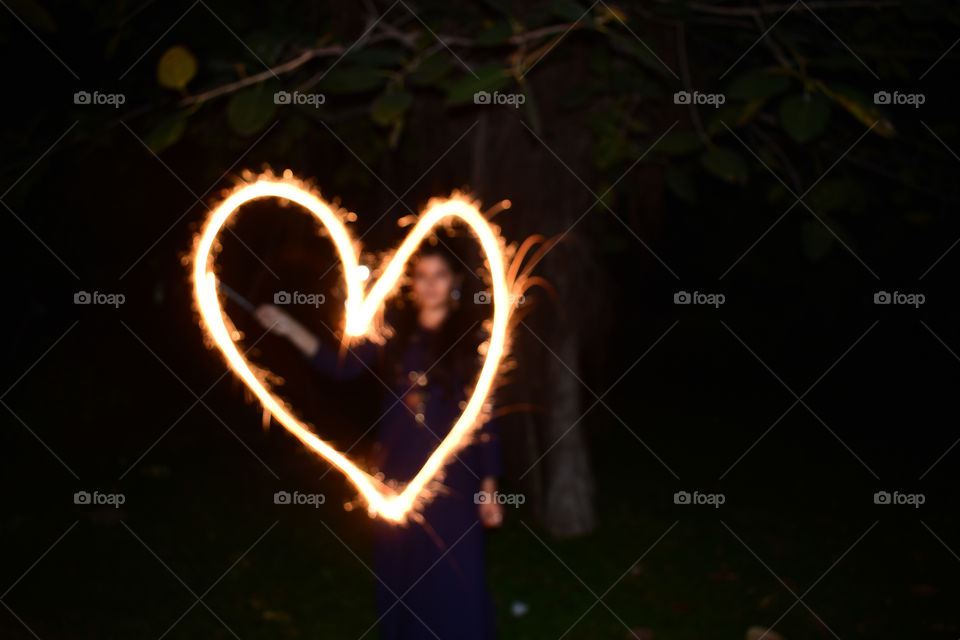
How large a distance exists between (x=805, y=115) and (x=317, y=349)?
206cm

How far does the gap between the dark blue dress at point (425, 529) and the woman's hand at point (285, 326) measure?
101 millimetres

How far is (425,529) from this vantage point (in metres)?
3.40

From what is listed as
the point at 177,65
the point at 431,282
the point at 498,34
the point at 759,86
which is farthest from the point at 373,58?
the point at 759,86

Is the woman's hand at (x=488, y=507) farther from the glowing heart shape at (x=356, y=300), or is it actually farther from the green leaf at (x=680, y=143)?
the green leaf at (x=680, y=143)

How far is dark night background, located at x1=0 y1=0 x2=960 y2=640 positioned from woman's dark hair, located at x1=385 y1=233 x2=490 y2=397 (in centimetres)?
93

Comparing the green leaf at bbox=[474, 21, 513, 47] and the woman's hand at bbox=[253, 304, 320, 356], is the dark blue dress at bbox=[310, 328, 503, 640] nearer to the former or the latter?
the woman's hand at bbox=[253, 304, 320, 356]

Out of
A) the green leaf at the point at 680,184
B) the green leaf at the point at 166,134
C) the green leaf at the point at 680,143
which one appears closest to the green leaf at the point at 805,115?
the green leaf at the point at 680,143

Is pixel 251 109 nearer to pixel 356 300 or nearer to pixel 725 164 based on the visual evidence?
pixel 356 300

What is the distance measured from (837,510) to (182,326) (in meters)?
7.08

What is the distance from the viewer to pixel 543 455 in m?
5.80

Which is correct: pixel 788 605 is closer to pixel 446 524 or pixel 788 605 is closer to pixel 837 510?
pixel 837 510

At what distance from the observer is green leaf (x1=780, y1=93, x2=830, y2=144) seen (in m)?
2.46

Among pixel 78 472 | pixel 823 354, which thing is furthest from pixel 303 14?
pixel 823 354

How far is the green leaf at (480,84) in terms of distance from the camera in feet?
8.30
